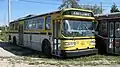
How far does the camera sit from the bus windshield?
1527 cm

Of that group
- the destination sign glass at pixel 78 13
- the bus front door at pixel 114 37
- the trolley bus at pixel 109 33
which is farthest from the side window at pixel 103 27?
the destination sign glass at pixel 78 13

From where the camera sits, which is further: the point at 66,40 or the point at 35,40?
the point at 35,40

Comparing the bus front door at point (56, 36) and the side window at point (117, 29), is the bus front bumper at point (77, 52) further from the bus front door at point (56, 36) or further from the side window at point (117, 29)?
the side window at point (117, 29)

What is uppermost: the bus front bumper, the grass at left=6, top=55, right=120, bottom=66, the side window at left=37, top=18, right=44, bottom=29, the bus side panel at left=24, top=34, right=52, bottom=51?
the side window at left=37, top=18, right=44, bottom=29

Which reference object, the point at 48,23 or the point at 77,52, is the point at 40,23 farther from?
the point at 77,52

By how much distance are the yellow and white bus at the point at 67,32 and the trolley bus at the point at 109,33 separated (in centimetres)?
153

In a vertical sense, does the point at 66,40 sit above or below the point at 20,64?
above

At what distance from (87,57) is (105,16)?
3.63m

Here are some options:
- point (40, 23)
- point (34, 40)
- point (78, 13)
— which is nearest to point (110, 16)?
point (78, 13)

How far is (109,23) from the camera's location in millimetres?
18016

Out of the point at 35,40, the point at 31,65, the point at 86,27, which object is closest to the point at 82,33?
the point at 86,27

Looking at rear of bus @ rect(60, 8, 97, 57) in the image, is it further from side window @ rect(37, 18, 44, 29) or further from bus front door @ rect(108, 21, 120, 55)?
side window @ rect(37, 18, 44, 29)

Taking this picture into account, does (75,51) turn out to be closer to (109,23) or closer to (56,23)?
(56,23)

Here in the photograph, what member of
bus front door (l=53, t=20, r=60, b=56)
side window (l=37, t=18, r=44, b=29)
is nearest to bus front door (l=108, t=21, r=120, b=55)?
bus front door (l=53, t=20, r=60, b=56)
